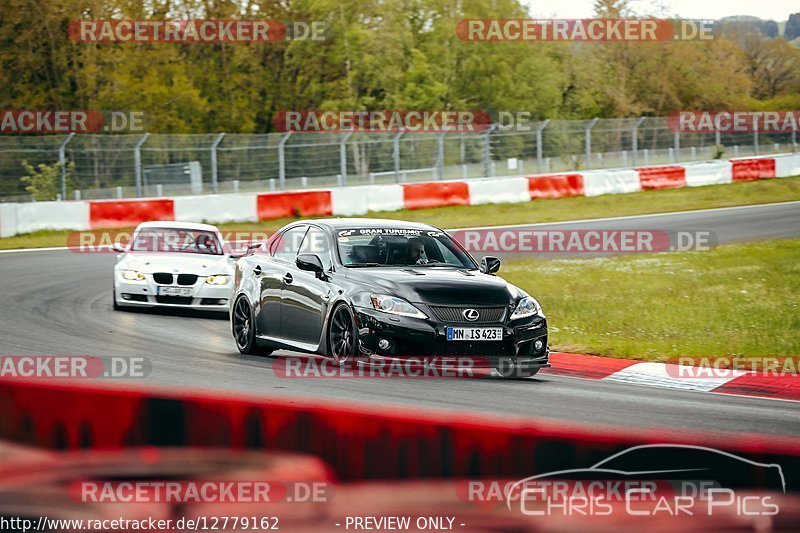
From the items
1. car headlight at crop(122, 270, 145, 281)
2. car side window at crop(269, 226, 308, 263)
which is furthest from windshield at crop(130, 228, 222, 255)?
car side window at crop(269, 226, 308, 263)

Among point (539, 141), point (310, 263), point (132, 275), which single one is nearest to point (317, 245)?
point (310, 263)

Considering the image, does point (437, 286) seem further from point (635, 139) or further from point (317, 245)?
point (635, 139)

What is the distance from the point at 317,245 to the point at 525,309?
7.21ft

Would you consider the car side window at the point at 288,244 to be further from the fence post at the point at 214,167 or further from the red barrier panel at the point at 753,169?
the red barrier panel at the point at 753,169

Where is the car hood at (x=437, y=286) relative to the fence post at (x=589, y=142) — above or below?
below

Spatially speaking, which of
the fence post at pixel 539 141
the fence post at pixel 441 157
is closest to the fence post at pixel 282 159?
the fence post at pixel 441 157

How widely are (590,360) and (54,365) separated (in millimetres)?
5199

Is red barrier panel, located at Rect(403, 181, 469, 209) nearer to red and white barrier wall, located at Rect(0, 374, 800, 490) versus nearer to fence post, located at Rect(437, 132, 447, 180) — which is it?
fence post, located at Rect(437, 132, 447, 180)

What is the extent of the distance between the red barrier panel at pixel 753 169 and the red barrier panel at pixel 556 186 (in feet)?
21.0

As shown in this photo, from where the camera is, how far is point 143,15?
57.3 m

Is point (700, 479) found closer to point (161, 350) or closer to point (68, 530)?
point (68, 530)

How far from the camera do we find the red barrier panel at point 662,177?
35.8 meters

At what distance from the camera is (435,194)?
104 ft

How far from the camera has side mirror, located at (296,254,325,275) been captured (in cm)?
1059
